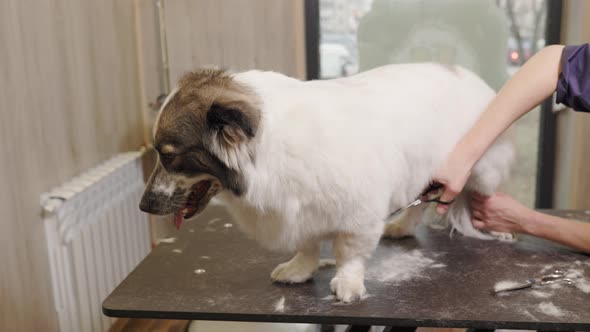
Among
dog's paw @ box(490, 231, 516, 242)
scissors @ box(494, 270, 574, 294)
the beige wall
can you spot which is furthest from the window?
scissors @ box(494, 270, 574, 294)

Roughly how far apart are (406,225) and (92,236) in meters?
1.32

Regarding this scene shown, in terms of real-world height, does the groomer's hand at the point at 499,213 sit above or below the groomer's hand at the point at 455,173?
below

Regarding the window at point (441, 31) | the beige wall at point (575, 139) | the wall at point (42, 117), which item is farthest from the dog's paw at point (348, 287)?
the beige wall at point (575, 139)

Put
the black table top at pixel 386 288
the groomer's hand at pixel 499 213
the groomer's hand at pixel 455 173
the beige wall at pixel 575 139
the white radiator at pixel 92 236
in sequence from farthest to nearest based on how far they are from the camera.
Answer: the beige wall at pixel 575 139 → the white radiator at pixel 92 236 → the groomer's hand at pixel 499 213 → the groomer's hand at pixel 455 173 → the black table top at pixel 386 288

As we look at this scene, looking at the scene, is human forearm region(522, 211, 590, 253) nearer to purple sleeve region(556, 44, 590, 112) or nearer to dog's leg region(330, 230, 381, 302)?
purple sleeve region(556, 44, 590, 112)

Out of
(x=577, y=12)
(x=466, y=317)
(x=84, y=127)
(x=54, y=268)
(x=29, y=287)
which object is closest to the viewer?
(x=466, y=317)

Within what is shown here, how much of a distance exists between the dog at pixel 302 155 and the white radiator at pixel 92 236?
926mm

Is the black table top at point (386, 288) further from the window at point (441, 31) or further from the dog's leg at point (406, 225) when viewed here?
the window at point (441, 31)

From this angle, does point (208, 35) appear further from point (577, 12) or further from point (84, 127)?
point (577, 12)

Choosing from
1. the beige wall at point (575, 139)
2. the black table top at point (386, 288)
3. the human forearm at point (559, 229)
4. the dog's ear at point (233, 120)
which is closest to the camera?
the dog's ear at point (233, 120)

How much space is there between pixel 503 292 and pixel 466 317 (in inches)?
7.2

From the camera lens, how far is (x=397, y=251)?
1.73 meters

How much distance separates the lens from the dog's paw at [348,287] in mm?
1404

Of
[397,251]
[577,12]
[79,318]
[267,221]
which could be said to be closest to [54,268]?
[79,318]
